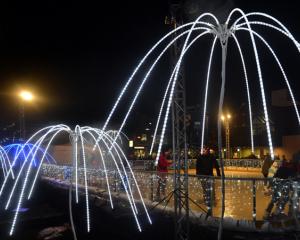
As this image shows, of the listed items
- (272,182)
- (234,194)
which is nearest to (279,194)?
(272,182)

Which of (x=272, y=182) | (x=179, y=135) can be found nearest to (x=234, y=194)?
(x=272, y=182)

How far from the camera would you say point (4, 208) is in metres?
25.9

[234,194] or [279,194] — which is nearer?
[279,194]

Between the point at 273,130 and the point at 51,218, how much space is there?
38330 millimetres

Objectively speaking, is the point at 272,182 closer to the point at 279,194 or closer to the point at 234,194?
the point at 279,194

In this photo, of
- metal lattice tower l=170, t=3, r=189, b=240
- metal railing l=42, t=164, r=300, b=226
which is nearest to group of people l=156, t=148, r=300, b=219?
metal railing l=42, t=164, r=300, b=226

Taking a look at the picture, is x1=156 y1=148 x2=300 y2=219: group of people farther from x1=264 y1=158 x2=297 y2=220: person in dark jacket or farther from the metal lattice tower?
the metal lattice tower

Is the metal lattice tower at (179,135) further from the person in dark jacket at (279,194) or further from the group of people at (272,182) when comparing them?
the person in dark jacket at (279,194)

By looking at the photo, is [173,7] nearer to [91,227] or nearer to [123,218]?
[123,218]

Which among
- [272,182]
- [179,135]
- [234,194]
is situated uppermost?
[179,135]

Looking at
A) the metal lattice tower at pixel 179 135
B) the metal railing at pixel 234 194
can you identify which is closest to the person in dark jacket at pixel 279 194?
the metal railing at pixel 234 194

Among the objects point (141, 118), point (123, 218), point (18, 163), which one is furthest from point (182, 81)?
point (141, 118)

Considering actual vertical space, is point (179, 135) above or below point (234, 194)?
above

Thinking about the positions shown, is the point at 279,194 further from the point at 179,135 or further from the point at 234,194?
the point at 179,135
